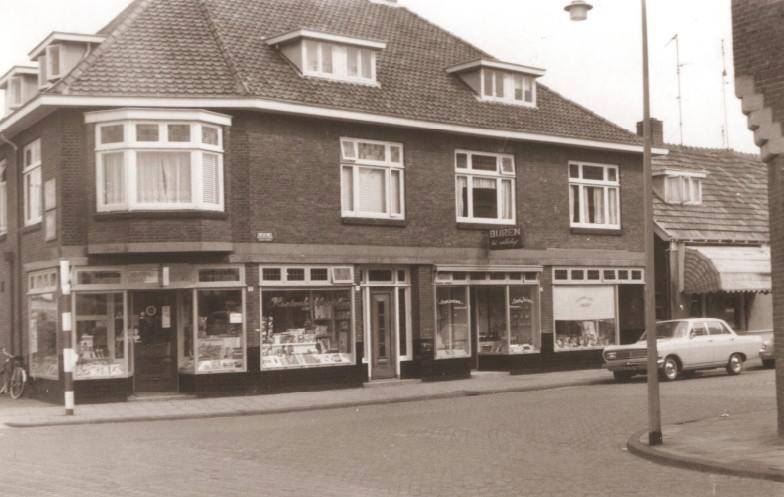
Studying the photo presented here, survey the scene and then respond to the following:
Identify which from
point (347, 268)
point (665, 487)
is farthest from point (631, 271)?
point (665, 487)

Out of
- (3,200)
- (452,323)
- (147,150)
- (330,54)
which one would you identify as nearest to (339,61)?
(330,54)

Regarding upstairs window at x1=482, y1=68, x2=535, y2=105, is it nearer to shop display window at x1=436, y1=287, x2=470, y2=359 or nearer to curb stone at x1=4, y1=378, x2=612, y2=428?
shop display window at x1=436, y1=287, x2=470, y2=359

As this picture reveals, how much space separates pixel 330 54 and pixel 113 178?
6626 mm

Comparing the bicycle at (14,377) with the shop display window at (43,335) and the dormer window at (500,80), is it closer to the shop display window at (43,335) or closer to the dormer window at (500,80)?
the shop display window at (43,335)

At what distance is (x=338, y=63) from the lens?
25500mm

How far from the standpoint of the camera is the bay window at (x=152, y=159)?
71.4 ft

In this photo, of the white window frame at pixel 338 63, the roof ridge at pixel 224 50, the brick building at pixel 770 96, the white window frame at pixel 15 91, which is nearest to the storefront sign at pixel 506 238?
the white window frame at pixel 338 63

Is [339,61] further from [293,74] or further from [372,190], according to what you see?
[372,190]

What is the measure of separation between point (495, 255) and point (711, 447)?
585 inches

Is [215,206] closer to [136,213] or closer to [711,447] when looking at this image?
[136,213]

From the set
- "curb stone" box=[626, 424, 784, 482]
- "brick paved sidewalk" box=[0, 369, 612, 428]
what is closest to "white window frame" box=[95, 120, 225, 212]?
"brick paved sidewalk" box=[0, 369, 612, 428]

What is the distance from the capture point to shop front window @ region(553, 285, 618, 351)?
95.2 feet

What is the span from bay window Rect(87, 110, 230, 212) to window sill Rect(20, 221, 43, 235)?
2806mm

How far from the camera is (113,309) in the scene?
22438 millimetres
